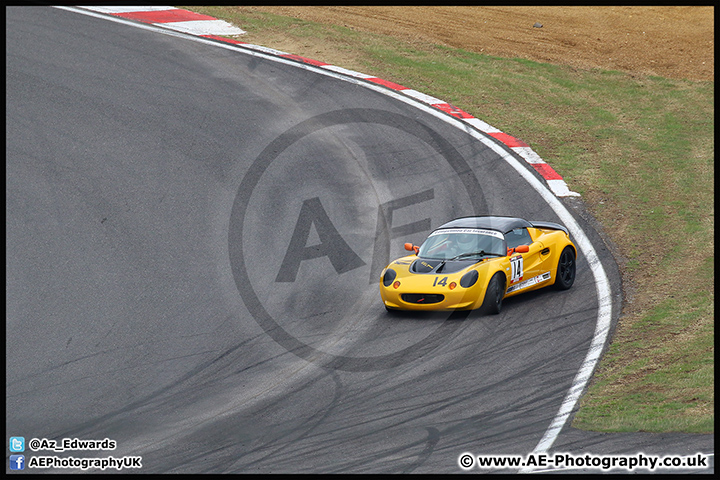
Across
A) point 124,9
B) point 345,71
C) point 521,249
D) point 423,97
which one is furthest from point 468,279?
point 124,9

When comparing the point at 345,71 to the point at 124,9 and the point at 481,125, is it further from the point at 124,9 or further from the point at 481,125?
the point at 124,9

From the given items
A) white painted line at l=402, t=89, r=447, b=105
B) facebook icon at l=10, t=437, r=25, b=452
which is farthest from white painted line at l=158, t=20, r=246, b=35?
facebook icon at l=10, t=437, r=25, b=452

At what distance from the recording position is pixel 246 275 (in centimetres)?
1217

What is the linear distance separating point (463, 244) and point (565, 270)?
65.3 inches

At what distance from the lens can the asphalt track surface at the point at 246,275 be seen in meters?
7.94

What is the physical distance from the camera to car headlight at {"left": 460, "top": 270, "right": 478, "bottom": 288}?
1041cm

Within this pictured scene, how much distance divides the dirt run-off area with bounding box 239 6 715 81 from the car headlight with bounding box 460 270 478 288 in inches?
488

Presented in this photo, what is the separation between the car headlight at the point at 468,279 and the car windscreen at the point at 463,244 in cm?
75

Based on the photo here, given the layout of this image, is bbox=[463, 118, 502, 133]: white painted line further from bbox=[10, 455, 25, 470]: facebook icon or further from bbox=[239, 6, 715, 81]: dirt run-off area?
bbox=[10, 455, 25, 470]: facebook icon

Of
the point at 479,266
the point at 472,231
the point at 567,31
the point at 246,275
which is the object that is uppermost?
the point at 567,31

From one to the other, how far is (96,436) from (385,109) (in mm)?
11619

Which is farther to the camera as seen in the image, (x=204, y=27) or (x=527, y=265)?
(x=204, y=27)
